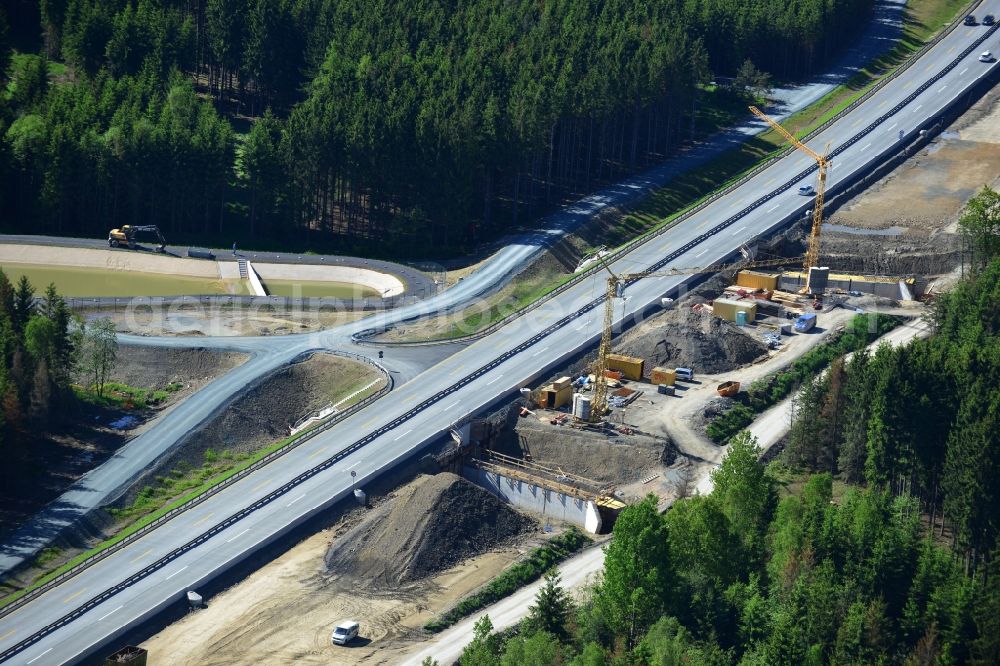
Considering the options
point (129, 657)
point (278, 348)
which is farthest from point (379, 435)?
point (129, 657)

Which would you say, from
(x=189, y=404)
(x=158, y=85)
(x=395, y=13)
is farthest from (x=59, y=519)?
(x=395, y=13)

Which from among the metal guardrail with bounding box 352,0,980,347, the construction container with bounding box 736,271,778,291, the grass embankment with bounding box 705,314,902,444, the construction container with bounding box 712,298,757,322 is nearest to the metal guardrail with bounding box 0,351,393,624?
the metal guardrail with bounding box 352,0,980,347

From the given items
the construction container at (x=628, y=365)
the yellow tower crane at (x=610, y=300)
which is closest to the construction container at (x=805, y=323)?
the yellow tower crane at (x=610, y=300)

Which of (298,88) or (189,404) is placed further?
(298,88)

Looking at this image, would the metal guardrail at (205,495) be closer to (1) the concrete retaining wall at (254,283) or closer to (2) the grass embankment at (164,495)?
(2) the grass embankment at (164,495)

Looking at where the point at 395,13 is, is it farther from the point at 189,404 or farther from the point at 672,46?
the point at 189,404

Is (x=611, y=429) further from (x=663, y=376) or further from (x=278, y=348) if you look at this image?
(x=278, y=348)

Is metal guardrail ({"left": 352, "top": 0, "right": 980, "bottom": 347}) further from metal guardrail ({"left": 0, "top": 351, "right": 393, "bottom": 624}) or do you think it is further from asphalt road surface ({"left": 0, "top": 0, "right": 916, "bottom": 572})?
metal guardrail ({"left": 0, "top": 351, "right": 393, "bottom": 624})
